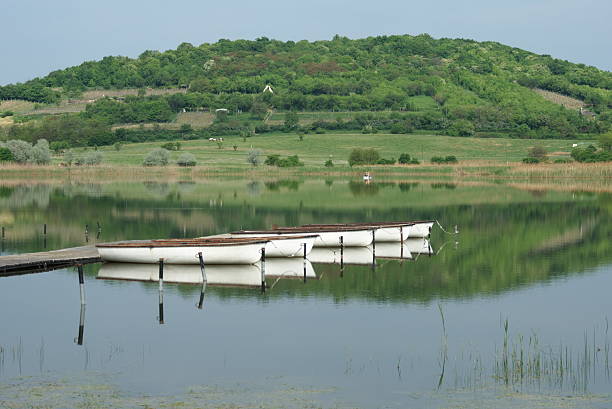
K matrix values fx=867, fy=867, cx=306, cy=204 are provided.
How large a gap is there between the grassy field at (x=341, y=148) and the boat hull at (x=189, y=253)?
90382 millimetres

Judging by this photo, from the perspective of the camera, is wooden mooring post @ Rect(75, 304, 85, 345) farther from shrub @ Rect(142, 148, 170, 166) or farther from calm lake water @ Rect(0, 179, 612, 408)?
shrub @ Rect(142, 148, 170, 166)

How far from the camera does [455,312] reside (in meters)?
24.3

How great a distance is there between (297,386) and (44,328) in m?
8.84

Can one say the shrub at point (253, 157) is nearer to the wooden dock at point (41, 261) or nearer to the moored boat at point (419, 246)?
the moored boat at point (419, 246)

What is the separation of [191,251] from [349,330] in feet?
33.9

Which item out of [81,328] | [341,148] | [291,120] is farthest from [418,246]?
Result: [291,120]

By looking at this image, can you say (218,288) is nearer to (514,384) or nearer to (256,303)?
(256,303)

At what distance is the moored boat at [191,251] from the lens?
3070 cm

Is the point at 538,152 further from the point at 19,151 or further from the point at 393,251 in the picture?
the point at 393,251

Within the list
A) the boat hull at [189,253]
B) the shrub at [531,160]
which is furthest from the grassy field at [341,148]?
the boat hull at [189,253]

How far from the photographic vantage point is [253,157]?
12156 centimetres

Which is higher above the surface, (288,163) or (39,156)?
(39,156)

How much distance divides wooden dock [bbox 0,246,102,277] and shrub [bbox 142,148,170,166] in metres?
87.4

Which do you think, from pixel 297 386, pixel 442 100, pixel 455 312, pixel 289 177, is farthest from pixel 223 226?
pixel 442 100
